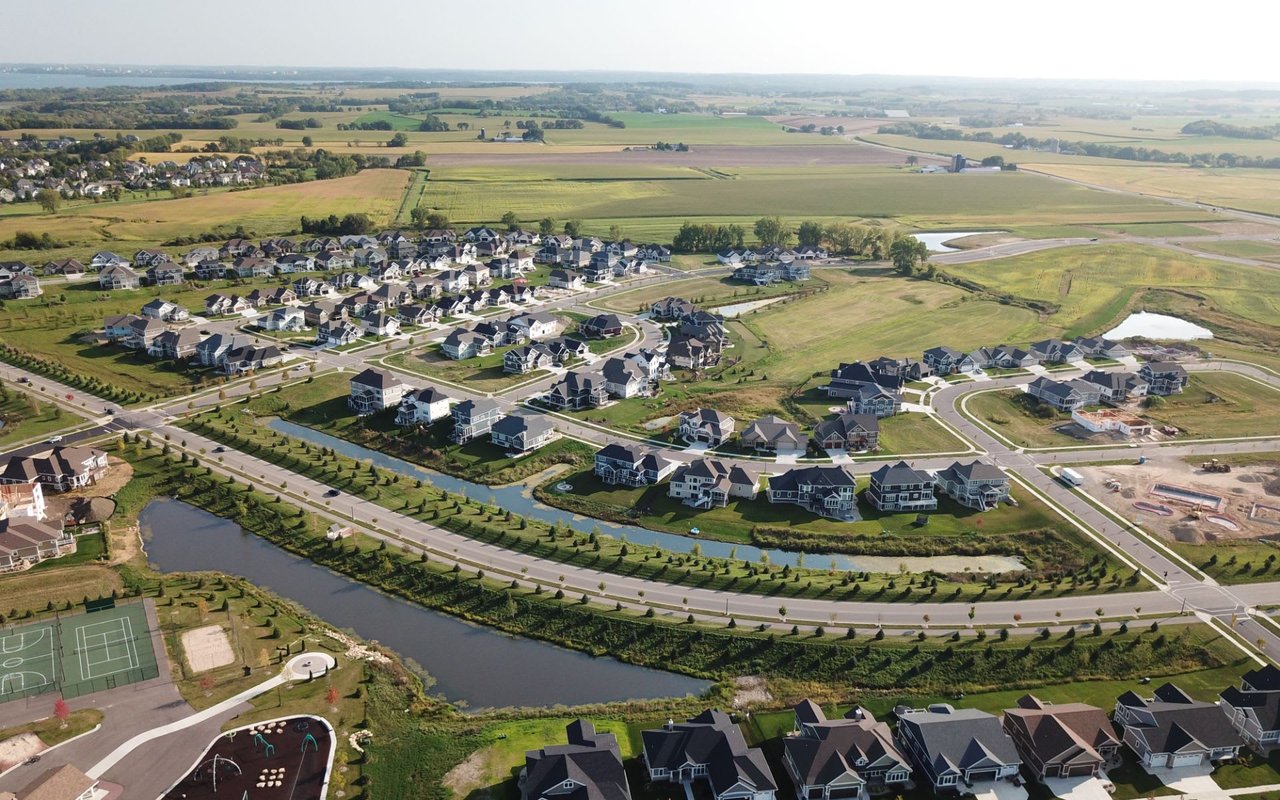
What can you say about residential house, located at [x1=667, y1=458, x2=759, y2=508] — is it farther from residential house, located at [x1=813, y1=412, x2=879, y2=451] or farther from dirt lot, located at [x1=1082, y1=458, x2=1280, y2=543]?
dirt lot, located at [x1=1082, y1=458, x2=1280, y2=543]

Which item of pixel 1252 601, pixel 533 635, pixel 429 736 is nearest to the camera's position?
pixel 429 736

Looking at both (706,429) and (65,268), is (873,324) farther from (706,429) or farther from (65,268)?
(65,268)

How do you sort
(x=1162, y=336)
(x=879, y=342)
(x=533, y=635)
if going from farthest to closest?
(x=1162, y=336) → (x=879, y=342) → (x=533, y=635)

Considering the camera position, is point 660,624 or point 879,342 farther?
point 879,342

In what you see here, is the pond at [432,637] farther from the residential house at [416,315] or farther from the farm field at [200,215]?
the farm field at [200,215]

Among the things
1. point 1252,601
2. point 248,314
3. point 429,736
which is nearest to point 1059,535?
point 1252,601

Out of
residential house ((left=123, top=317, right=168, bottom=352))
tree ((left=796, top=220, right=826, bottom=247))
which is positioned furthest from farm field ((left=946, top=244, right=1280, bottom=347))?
residential house ((left=123, top=317, right=168, bottom=352))

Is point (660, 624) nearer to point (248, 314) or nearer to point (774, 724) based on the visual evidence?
point (774, 724)
